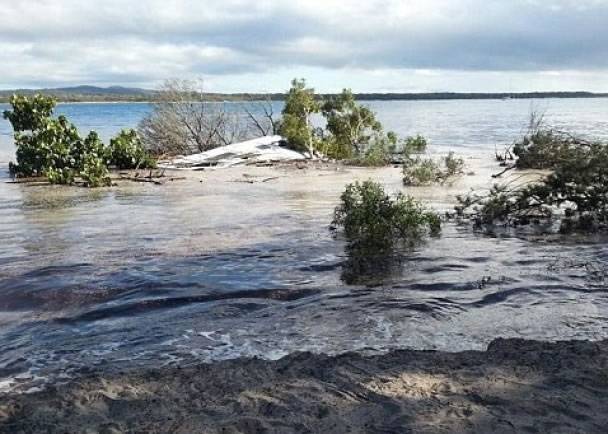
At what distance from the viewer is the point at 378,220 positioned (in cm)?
1161

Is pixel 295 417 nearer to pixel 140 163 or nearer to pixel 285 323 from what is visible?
pixel 285 323

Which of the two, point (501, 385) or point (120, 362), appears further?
point (120, 362)

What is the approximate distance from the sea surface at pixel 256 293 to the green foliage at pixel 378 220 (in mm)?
515

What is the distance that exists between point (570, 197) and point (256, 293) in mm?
7119

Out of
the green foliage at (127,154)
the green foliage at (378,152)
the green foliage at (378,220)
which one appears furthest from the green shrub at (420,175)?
the green foliage at (127,154)

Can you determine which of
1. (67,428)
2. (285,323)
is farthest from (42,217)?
(67,428)

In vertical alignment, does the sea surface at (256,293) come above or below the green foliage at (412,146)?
below

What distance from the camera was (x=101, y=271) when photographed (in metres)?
10.3

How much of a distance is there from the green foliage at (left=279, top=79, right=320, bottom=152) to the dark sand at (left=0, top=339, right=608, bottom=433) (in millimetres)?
25645

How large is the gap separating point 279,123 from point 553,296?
91.8ft

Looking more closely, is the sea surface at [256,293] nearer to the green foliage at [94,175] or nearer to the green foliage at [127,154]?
the green foliage at [94,175]

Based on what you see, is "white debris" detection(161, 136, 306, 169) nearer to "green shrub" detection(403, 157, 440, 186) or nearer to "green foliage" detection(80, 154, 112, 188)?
"green foliage" detection(80, 154, 112, 188)

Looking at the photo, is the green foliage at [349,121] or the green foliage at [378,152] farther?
the green foliage at [349,121]

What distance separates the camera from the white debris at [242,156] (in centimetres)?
2989
